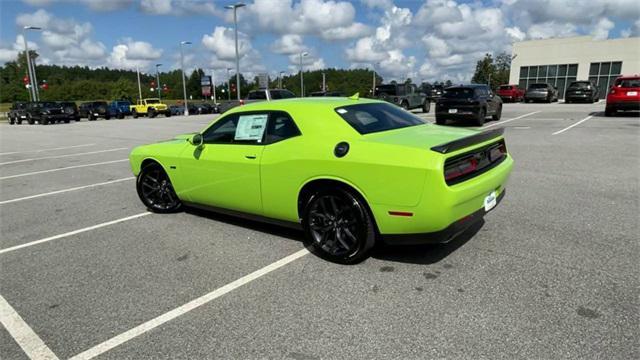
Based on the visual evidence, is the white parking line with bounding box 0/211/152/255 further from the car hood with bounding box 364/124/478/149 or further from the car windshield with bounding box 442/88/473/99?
the car windshield with bounding box 442/88/473/99

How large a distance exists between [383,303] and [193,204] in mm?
2906

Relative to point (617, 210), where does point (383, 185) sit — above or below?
above

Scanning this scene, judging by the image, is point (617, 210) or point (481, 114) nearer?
point (617, 210)

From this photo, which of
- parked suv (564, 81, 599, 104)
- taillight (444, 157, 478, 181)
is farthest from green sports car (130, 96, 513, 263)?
parked suv (564, 81, 599, 104)

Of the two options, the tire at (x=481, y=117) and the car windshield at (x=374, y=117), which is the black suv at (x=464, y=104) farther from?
the car windshield at (x=374, y=117)

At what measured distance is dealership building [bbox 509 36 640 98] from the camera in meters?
48.8

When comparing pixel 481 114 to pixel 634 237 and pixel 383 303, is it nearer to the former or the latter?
pixel 634 237

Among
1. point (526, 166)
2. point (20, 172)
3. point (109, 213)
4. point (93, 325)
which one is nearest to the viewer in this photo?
point (93, 325)

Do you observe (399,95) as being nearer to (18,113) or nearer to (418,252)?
(418,252)

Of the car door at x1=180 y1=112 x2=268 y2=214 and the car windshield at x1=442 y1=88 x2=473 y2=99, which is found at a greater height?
the car windshield at x1=442 y1=88 x2=473 y2=99

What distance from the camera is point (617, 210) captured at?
500 cm

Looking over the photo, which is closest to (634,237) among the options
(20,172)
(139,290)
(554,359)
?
(554,359)

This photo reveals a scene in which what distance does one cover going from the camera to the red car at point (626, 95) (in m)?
16.4

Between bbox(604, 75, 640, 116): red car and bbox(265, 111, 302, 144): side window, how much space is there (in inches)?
701
